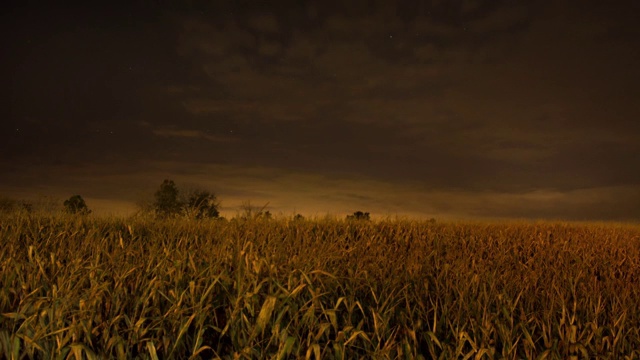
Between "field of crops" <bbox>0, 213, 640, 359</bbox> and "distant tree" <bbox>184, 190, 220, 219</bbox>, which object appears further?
"distant tree" <bbox>184, 190, 220, 219</bbox>

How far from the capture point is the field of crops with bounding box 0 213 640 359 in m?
2.68

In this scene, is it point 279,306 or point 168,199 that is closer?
point 279,306

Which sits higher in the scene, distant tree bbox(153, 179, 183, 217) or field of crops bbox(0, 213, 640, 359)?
distant tree bbox(153, 179, 183, 217)

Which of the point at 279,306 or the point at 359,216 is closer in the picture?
the point at 279,306

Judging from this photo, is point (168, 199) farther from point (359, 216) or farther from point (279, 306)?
point (279, 306)

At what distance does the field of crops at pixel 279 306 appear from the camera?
2678mm

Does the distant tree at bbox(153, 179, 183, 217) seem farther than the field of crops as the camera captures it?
Yes

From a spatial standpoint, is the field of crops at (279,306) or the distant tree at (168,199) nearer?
the field of crops at (279,306)

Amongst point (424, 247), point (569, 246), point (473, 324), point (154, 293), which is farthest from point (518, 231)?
point (154, 293)

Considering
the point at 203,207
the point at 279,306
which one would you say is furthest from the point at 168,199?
the point at 279,306

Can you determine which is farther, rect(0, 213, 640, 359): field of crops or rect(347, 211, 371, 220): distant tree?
rect(347, 211, 371, 220): distant tree

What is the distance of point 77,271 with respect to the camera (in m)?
3.95

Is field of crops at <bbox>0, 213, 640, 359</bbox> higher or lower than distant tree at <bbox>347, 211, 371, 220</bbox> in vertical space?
lower

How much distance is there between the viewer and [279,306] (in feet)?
9.89
